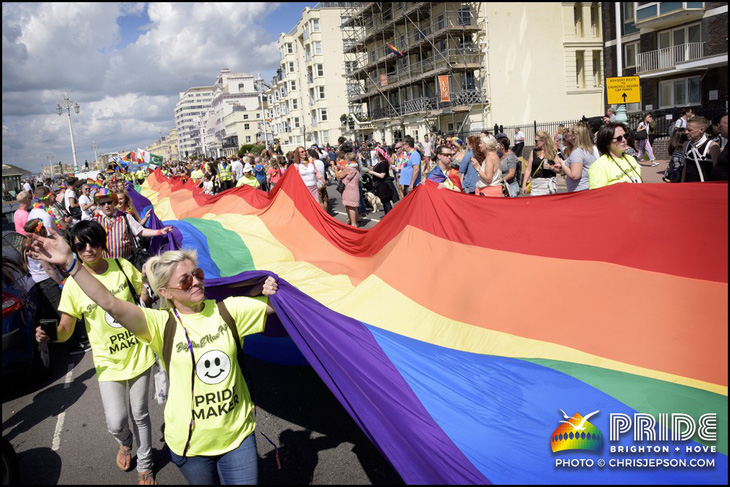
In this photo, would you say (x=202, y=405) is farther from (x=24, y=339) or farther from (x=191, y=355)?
(x=24, y=339)

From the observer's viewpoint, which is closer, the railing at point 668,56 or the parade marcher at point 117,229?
the parade marcher at point 117,229

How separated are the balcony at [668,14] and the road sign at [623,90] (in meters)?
10.3

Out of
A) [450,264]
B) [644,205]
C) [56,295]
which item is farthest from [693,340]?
[56,295]

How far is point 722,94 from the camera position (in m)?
23.8

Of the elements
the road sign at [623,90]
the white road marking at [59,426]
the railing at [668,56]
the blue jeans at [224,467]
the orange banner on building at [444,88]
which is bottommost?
the white road marking at [59,426]

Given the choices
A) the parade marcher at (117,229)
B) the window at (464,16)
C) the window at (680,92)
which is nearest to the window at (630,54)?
the window at (680,92)

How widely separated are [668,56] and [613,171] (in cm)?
2548

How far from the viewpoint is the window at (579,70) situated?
3580cm

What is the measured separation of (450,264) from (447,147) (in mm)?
6318

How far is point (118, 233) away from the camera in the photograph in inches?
249

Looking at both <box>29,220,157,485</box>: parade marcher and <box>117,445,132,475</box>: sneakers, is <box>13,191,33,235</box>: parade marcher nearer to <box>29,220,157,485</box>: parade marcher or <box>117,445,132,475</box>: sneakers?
<box>29,220,157,485</box>: parade marcher

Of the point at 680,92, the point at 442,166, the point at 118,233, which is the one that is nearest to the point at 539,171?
the point at 442,166

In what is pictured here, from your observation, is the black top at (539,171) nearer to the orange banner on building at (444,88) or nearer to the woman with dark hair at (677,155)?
the woman with dark hair at (677,155)

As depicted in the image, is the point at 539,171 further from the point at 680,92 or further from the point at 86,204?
the point at 680,92
